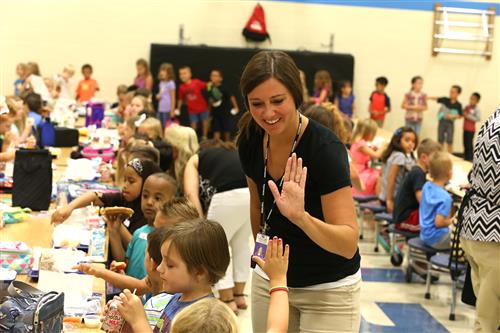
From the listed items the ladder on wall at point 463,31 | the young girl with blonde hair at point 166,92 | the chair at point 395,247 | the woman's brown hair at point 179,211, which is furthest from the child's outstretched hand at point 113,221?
the ladder on wall at point 463,31

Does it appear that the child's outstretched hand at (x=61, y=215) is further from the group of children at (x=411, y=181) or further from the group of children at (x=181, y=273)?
the group of children at (x=411, y=181)

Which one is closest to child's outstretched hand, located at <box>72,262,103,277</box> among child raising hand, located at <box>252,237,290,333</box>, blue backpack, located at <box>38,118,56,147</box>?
child raising hand, located at <box>252,237,290,333</box>

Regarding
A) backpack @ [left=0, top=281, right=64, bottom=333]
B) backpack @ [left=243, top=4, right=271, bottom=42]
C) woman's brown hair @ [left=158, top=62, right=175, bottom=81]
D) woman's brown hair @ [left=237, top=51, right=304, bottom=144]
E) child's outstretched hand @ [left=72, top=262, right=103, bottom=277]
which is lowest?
child's outstretched hand @ [left=72, top=262, right=103, bottom=277]

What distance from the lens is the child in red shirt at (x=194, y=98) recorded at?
1747 centimetres

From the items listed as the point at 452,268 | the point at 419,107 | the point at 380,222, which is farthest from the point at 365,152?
the point at 419,107

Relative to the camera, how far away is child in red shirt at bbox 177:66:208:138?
17.5m

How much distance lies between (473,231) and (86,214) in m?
2.42

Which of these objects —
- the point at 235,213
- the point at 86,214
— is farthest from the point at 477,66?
the point at 86,214

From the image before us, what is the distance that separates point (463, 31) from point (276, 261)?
58.1 ft

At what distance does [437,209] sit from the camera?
7.50 meters

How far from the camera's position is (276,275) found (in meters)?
2.97

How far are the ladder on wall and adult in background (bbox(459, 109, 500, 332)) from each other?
49.2 feet

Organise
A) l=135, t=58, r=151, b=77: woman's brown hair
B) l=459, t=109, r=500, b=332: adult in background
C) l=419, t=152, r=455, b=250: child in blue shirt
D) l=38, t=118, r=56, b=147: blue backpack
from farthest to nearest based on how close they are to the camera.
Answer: l=135, t=58, r=151, b=77: woman's brown hair, l=38, t=118, r=56, b=147: blue backpack, l=419, t=152, r=455, b=250: child in blue shirt, l=459, t=109, r=500, b=332: adult in background

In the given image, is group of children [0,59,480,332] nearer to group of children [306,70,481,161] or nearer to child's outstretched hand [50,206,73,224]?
child's outstretched hand [50,206,73,224]
